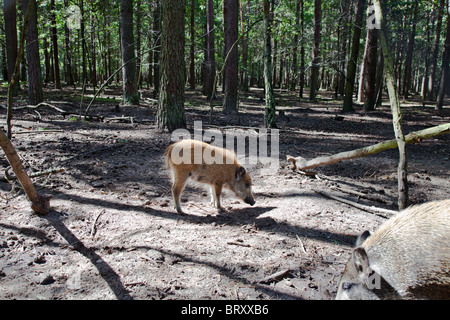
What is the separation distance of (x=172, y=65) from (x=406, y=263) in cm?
715

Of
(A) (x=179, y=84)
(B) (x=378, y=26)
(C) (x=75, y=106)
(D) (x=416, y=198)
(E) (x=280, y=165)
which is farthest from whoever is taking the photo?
(C) (x=75, y=106)

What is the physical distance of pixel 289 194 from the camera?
211 inches

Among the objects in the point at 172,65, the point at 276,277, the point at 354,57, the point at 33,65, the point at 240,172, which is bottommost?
the point at 276,277

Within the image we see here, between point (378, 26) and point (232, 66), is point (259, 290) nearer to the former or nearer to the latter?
point (378, 26)

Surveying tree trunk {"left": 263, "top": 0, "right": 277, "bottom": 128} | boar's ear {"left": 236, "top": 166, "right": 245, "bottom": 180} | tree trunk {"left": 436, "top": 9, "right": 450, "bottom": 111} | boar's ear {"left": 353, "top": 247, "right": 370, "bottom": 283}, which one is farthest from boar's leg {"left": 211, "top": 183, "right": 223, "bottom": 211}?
tree trunk {"left": 436, "top": 9, "right": 450, "bottom": 111}

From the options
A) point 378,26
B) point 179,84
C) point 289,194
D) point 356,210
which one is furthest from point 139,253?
point 179,84

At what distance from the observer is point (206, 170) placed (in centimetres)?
516

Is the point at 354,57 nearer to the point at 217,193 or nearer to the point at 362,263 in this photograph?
the point at 217,193

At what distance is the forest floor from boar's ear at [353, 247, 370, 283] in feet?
1.26

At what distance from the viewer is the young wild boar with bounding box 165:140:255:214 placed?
498 centimetres

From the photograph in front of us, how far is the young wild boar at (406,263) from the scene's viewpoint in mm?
2568

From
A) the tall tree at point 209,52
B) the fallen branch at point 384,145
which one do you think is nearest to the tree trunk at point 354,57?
the tall tree at point 209,52

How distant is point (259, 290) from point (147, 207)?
2406 millimetres

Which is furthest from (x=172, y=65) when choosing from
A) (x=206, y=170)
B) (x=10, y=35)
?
(x=10, y=35)
